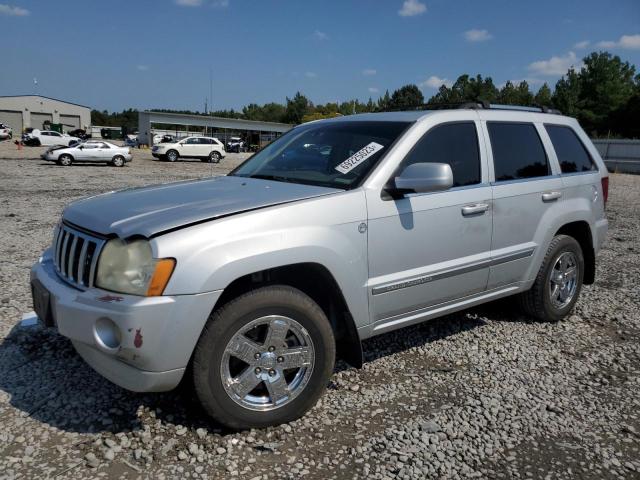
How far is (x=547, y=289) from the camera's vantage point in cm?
443

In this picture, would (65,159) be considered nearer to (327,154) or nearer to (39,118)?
(327,154)

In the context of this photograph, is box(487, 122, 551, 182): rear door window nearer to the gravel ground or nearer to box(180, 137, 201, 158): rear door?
the gravel ground

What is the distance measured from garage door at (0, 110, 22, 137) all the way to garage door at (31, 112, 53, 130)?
6.53 feet

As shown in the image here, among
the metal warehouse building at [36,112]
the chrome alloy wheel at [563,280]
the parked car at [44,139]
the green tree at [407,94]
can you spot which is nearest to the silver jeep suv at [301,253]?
the chrome alloy wheel at [563,280]

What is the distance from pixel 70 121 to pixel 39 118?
243 inches

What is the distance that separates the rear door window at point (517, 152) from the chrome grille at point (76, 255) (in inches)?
113

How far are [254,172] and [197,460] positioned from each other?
2.09 m

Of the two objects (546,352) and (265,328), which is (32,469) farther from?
(546,352)

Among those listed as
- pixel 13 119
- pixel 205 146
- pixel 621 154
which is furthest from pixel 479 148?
pixel 13 119

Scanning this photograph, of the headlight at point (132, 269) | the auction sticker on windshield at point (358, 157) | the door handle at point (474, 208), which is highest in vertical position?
the auction sticker on windshield at point (358, 157)

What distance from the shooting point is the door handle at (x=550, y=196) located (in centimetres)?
417

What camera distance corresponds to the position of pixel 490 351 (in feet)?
13.1

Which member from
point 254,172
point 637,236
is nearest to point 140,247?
point 254,172

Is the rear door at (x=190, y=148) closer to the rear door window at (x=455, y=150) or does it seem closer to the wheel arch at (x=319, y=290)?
the rear door window at (x=455, y=150)
